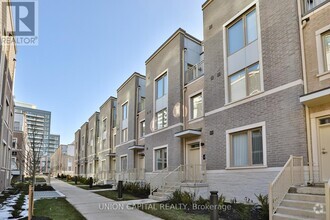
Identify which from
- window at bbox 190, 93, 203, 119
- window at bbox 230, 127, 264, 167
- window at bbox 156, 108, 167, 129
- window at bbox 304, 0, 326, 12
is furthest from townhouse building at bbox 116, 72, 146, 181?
window at bbox 304, 0, 326, 12

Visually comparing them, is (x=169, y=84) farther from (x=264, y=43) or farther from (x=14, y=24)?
(x=14, y=24)

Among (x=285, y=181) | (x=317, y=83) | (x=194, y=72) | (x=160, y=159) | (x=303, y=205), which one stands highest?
(x=194, y=72)

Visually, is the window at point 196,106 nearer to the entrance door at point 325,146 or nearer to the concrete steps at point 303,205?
the entrance door at point 325,146

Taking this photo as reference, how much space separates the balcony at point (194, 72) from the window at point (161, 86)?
251 cm

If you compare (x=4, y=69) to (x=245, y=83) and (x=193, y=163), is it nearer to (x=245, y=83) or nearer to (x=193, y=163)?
(x=193, y=163)

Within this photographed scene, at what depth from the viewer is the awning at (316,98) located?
824 centimetres

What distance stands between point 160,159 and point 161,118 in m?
2.87

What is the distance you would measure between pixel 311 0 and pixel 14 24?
18000mm

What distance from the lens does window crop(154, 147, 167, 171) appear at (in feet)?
60.0

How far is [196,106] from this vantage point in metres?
16.1

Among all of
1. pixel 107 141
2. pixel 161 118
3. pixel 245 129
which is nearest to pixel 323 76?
pixel 245 129

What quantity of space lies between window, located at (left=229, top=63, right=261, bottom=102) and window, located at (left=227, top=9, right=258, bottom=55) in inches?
48.3

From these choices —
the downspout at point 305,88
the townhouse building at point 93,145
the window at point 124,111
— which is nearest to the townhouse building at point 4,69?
the window at point 124,111

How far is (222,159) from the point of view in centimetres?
1253
